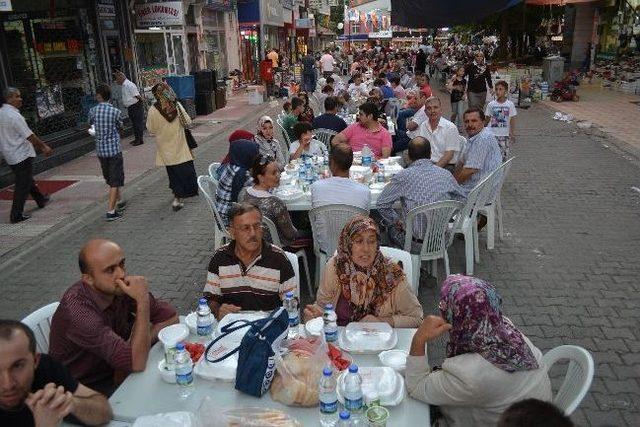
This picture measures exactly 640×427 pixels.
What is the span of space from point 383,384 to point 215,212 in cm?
334

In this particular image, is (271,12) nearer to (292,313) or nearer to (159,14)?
(159,14)

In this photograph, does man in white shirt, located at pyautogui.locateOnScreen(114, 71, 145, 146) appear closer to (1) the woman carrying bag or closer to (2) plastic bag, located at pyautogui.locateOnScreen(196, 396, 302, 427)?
(1) the woman carrying bag

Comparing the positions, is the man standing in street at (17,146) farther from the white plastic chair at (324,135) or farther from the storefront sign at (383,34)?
the storefront sign at (383,34)

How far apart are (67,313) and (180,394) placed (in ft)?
2.63

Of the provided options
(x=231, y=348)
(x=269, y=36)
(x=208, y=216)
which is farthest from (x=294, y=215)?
(x=269, y=36)

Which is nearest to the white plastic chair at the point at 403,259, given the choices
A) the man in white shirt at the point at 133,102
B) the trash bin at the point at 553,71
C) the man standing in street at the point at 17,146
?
the man standing in street at the point at 17,146

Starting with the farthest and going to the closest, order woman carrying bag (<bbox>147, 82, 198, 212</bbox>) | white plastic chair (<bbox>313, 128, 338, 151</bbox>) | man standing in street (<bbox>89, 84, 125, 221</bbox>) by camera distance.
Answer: white plastic chair (<bbox>313, 128, 338, 151</bbox>) → woman carrying bag (<bbox>147, 82, 198, 212</bbox>) → man standing in street (<bbox>89, 84, 125, 221</bbox>)

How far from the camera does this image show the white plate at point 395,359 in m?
2.73

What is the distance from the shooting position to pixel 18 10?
10930 millimetres

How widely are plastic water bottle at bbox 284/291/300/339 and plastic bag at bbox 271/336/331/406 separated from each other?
1.25 ft

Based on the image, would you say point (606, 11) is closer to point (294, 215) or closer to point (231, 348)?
point (294, 215)

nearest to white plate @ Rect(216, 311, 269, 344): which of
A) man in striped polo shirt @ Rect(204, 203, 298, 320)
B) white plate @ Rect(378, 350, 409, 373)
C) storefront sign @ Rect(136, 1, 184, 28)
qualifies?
man in striped polo shirt @ Rect(204, 203, 298, 320)

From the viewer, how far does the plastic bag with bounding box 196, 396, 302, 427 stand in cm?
220

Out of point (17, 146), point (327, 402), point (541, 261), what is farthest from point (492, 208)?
point (17, 146)
